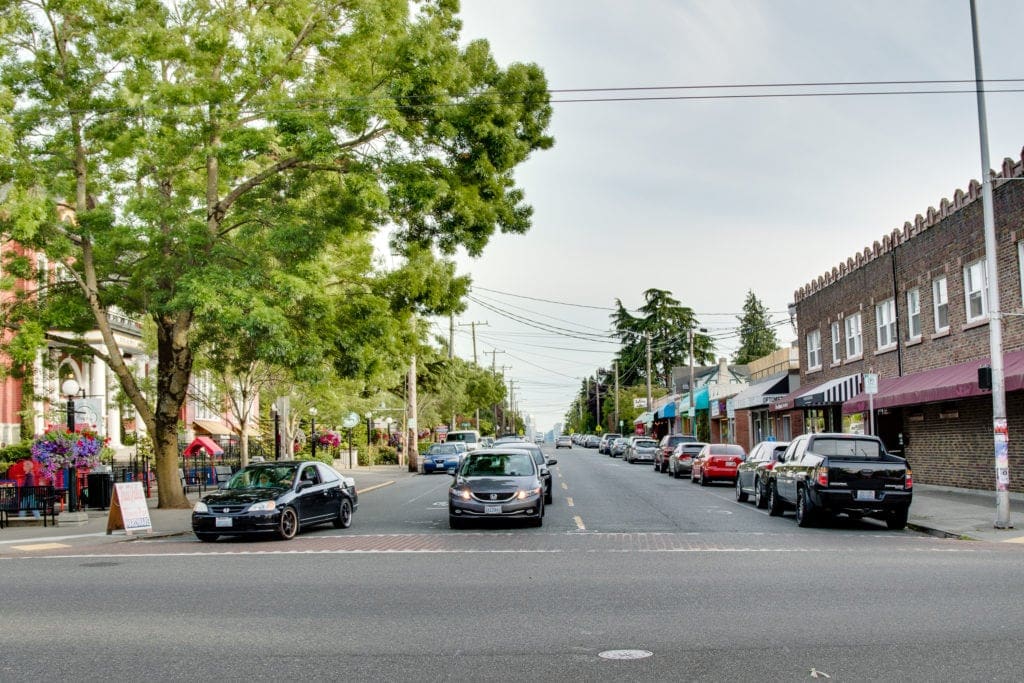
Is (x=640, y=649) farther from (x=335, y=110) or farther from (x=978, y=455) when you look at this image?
(x=978, y=455)

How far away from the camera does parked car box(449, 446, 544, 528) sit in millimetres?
18531

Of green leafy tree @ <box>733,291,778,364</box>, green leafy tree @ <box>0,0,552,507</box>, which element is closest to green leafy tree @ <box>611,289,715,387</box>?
green leafy tree @ <box>733,291,778,364</box>

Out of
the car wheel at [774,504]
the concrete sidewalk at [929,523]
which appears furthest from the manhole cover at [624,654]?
the car wheel at [774,504]

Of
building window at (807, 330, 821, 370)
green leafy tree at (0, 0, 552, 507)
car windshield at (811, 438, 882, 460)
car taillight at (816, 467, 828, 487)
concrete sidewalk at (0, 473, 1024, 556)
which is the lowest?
concrete sidewalk at (0, 473, 1024, 556)

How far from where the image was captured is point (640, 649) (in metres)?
7.98

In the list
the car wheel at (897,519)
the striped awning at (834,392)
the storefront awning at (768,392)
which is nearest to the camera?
the car wheel at (897,519)

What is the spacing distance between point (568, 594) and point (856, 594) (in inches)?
119

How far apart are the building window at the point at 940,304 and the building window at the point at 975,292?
126 centimetres

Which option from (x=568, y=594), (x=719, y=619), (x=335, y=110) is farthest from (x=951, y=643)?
(x=335, y=110)

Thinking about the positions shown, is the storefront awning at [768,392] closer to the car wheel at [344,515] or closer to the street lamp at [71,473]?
the car wheel at [344,515]

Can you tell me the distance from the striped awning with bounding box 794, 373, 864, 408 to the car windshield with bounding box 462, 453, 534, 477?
610 inches

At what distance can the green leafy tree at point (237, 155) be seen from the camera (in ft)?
70.5

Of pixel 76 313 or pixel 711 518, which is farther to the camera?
pixel 76 313

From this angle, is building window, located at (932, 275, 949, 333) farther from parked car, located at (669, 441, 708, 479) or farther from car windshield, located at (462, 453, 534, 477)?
car windshield, located at (462, 453, 534, 477)
